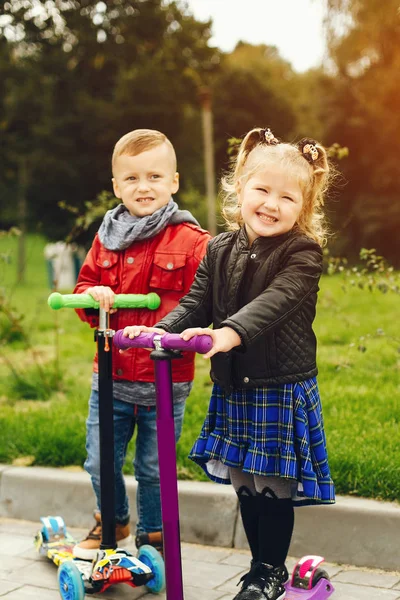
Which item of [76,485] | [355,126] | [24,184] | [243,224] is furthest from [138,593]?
[24,184]

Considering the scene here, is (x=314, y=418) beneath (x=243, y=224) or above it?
beneath

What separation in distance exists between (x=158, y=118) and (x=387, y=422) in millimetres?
20945

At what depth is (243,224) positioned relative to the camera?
2.98 metres

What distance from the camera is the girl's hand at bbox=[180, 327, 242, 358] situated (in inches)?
95.0

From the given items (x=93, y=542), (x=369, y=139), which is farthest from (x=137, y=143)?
(x=369, y=139)

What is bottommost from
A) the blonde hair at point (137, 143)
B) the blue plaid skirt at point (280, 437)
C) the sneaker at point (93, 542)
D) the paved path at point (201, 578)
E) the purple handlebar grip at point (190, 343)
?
the paved path at point (201, 578)

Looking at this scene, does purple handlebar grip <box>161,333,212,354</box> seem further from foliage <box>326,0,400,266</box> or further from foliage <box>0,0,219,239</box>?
foliage <box>0,0,219,239</box>

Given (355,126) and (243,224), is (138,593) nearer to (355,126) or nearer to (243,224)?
(243,224)

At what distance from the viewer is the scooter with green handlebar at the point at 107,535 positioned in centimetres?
307

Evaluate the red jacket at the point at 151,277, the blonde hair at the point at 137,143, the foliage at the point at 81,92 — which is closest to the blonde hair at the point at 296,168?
the red jacket at the point at 151,277

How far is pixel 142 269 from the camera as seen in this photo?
10.8ft

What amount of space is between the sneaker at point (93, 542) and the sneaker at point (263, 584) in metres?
0.73

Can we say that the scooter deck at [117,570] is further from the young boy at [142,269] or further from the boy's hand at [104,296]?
the boy's hand at [104,296]

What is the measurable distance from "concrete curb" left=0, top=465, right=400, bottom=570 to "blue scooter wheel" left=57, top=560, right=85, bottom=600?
2.50ft
